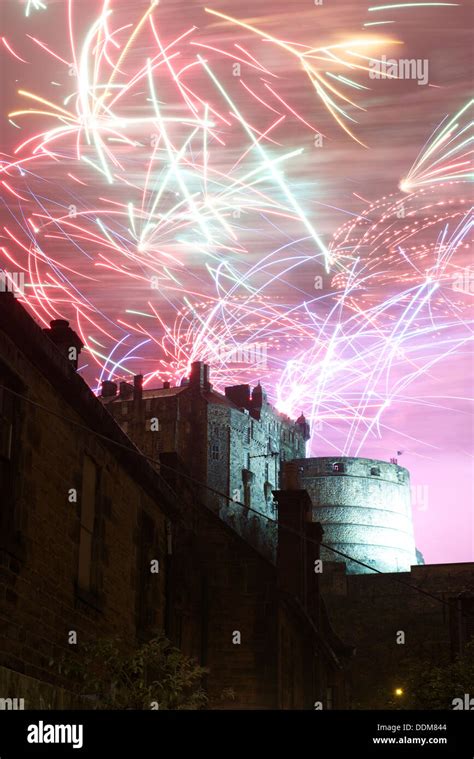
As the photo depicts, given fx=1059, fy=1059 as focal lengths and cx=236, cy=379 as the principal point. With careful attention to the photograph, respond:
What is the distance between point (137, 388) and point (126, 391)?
1.07 m

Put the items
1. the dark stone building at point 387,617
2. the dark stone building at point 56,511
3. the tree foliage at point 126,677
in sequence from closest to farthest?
the dark stone building at point 56,511
the tree foliage at point 126,677
the dark stone building at point 387,617

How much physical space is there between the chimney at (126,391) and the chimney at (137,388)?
37 centimetres

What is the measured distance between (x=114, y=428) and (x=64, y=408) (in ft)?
5.62

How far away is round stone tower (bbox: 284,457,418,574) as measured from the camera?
7794 centimetres

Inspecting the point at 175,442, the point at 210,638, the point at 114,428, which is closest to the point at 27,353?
the point at 114,428

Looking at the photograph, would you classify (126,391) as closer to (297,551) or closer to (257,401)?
(257,401)

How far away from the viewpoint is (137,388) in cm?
7906

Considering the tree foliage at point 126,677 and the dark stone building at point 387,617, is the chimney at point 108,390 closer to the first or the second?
the dark stone building at point 387,617

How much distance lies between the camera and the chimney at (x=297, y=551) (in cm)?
2478

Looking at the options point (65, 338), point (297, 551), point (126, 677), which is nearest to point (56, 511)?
point (126, 677)

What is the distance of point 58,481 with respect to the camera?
13.1m

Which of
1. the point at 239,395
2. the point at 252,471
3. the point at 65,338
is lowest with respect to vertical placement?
the point at 65,338

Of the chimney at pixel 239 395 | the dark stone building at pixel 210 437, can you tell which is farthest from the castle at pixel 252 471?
the chimney at pixel 239 395
